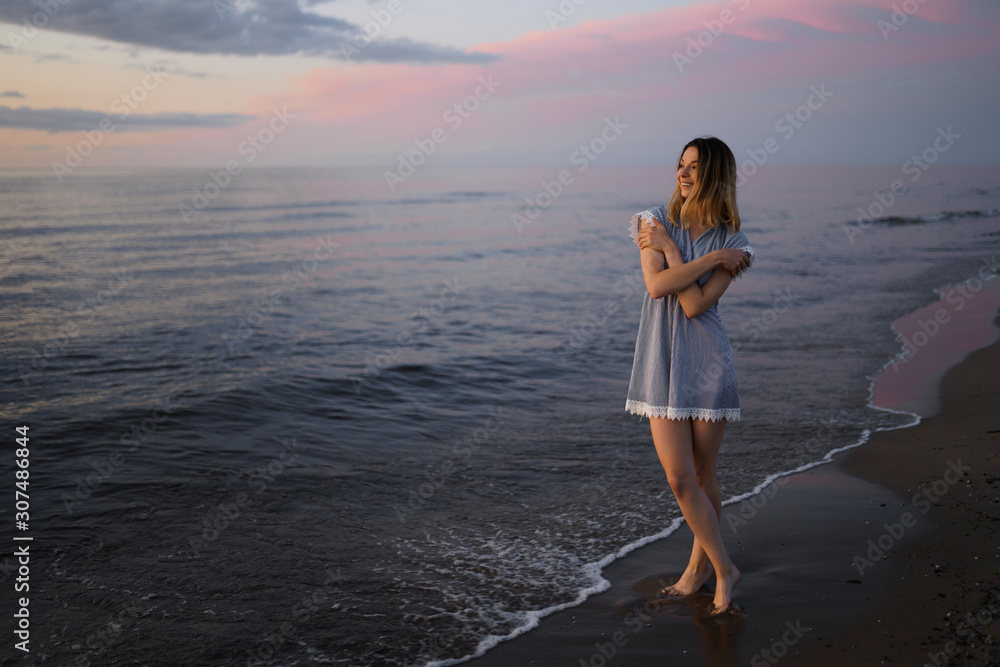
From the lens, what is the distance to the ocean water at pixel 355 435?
3.80 metres

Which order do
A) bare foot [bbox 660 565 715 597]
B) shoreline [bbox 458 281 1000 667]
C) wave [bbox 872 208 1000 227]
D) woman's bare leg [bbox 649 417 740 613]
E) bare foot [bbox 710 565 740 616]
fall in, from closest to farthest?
shoreline [bbox 458 281 1000 667] < woman's bare leg [bbox 649 417 740 613] < bare foot [bbox 710 565 740 616] < bare foot [bbox 660 565 715 597] < wave [bbox 872 208 1000 227]

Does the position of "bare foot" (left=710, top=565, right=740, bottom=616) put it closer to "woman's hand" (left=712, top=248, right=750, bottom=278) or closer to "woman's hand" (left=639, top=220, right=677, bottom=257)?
"woman's hand" (left=712, top=248, right=750, bottom=278)

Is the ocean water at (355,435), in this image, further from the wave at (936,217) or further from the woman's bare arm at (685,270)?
the wave at (936,217)

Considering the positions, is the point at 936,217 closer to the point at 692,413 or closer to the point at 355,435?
the point at 355,435

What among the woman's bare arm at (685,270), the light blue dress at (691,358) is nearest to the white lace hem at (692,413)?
the light blue dress at (691,358)

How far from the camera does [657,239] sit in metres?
3.21

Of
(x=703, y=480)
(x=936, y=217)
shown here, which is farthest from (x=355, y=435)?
(x=936, y=217)

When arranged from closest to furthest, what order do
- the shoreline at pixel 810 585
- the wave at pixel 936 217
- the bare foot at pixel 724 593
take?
the shoreline at pixel 810 585 → the bare foot at pixel 724 593 → the wave at pixel 936 217

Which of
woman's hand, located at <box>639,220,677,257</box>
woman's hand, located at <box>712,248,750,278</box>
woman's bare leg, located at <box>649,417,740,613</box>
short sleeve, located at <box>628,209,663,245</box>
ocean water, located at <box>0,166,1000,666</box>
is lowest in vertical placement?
ocean water, located at <box>0,166,1000,666</box>

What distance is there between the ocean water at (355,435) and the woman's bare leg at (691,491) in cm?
75

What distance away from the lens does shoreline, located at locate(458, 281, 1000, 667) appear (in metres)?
3.23

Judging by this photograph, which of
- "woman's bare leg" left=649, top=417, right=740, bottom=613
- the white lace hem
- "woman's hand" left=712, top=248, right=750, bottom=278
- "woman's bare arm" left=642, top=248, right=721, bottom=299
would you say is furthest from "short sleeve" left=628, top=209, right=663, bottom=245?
"woman's bare leg" left=649, top=417, right=740, bottom=613

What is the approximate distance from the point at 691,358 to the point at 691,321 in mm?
172

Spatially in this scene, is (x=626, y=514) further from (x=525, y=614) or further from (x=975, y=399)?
(x=975, y=399)
